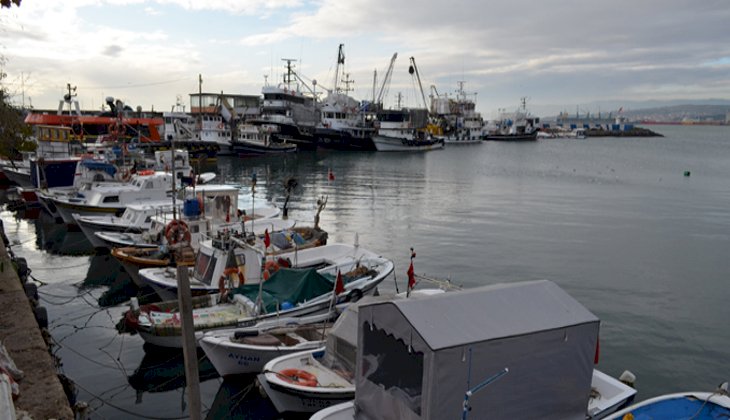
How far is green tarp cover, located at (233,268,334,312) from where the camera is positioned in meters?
16.8

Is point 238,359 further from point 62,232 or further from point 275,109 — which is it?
point 275,109

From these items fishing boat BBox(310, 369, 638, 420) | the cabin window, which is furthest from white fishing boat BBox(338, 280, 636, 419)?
fishing boat BBox(310, 369, 638, 420)

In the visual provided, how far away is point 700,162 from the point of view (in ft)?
283

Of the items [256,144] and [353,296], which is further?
[256,144]

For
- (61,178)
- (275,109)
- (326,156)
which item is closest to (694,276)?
(61,178)

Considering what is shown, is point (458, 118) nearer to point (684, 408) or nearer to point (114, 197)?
point (114, 197)

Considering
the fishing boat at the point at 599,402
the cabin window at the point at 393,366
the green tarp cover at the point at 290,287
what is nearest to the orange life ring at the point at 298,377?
the fishing boat at the point at 599,402

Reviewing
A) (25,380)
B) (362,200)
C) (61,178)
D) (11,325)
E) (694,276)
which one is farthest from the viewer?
(362,200)

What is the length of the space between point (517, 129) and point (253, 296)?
157452 millimetres

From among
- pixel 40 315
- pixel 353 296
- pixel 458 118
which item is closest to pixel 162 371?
pixel 40 315

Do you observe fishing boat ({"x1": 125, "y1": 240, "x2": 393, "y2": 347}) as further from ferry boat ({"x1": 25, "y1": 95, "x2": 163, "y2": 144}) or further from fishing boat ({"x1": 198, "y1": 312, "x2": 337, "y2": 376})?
ferry boat ({"x1": 25, "y1": 95, "x2": 163, "y2": 144})

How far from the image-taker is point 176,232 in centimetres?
2353

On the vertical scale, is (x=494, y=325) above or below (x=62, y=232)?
above

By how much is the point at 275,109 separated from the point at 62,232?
72471 mm
